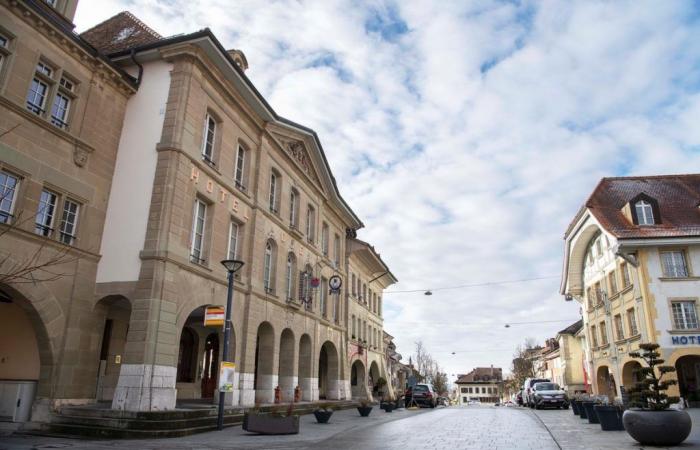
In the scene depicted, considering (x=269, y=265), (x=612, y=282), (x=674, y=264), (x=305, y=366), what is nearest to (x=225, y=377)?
(x=269, y=265)

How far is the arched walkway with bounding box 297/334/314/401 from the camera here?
28167mm

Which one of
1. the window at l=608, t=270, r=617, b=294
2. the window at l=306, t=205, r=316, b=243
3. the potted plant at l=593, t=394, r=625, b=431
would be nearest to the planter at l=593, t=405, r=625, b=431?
the potted plant at l=593, t=394, r=625, b=431

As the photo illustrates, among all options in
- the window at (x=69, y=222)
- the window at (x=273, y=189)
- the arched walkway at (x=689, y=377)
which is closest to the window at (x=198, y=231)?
the window at (x=69, y=222)

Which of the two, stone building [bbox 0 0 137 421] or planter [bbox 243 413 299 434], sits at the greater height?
stone building [bbox 0 0 137 421]

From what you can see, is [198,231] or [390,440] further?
[198,231]

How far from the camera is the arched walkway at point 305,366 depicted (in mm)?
28167

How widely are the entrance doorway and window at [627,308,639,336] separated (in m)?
23.7

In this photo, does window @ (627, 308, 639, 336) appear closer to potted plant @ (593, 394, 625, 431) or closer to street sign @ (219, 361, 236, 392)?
potted plant @ (593, 394, 625, 431)

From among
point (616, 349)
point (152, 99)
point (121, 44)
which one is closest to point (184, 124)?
point (152, 99)

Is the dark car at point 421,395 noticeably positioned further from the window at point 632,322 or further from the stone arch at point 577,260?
the window at point 632,322

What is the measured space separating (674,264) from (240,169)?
81.8ft

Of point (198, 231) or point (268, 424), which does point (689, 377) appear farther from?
point (198, 231)

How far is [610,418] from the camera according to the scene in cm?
1577

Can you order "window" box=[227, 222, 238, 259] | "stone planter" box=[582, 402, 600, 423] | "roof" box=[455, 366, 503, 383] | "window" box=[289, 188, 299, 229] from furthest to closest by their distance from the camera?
"roof" box=[455, 366, 503, 383] → "window" box=[289, 188, 299, 229] → "window" box=[227, 222, 238, 259] → "stone planter" box=[582, 402, 600, 423]
